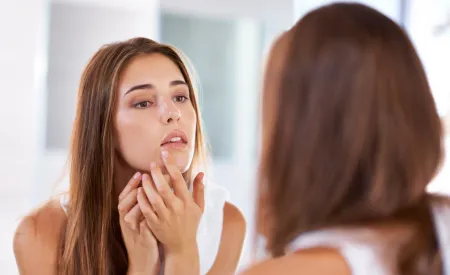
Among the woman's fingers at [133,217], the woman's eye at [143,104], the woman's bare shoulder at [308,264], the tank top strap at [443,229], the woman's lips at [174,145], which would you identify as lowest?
the woman's fingers at [133,217]

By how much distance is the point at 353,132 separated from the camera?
2.34ft

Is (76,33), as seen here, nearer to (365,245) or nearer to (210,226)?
(210,226)

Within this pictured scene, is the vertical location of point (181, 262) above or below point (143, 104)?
below

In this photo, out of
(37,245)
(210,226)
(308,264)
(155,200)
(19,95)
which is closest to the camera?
(308,264)

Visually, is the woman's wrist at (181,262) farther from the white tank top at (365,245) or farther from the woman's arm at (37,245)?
the white tank top at (365,245)

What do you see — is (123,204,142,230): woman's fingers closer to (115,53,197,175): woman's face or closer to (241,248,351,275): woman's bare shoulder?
(115,53,197,175): woman's face

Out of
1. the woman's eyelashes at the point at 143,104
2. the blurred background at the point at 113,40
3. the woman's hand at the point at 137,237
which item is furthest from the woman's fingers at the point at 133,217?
the blurred background at the point at 113,40

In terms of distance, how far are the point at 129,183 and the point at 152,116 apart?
0.48 feet

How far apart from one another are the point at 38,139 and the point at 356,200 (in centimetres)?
203

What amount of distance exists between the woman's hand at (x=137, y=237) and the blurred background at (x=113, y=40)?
1190 millimetres

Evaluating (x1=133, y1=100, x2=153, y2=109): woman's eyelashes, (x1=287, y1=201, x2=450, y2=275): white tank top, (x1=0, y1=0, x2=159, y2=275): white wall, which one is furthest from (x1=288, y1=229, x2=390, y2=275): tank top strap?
(x1=0, y1=0, x2=159, y2=275): white wall

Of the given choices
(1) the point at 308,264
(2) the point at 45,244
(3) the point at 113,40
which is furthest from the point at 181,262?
(3) the point at 113,40

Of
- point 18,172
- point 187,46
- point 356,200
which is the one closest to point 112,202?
point 356,200

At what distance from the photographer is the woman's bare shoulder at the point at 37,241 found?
125 cm
